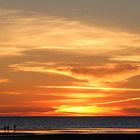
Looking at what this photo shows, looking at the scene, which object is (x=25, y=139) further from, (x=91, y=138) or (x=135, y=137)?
(x=135, y=137)

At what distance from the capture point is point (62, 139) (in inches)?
2891

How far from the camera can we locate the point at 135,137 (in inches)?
2918

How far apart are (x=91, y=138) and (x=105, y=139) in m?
2.14

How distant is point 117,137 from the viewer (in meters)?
74.8

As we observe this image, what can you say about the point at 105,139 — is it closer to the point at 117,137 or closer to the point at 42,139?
the point at 117,137

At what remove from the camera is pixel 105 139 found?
72.7 metres

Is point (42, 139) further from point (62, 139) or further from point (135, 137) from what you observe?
point (135, 137)

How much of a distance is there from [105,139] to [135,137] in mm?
4559

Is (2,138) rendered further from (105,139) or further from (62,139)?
(105,139)

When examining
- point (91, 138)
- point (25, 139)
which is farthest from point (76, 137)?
point (25, 139)

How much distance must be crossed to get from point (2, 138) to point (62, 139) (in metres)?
8.37

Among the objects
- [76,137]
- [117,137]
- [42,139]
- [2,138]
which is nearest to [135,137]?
[117,137]

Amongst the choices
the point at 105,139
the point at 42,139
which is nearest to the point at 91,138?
the point at 105,139

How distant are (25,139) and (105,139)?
36.3ft
